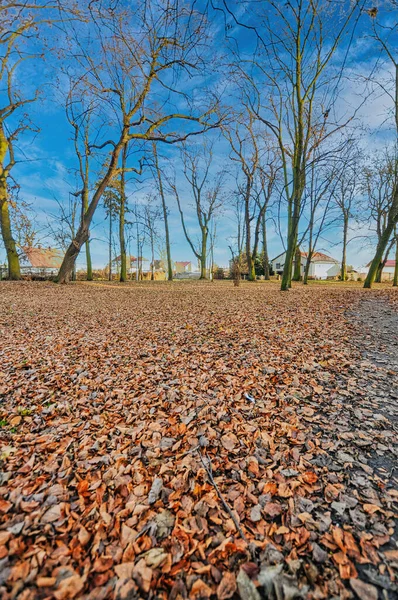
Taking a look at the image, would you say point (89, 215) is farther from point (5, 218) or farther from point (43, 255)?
point (43, 255)

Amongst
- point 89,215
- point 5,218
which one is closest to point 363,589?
point 89,215

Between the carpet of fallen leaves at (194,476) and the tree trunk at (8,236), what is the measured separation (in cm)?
1130

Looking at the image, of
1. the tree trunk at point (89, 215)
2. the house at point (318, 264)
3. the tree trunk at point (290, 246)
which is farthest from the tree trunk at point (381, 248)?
the house at point (318, 264)

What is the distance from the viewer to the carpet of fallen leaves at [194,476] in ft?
4.18

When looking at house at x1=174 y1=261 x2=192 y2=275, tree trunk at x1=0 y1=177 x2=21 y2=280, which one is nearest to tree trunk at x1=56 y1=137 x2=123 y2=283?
tree trunk at x1=0 y1=177 x2=21 y2=280

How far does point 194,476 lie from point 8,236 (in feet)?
49.3

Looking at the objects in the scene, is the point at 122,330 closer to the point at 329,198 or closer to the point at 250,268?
the point at 250,268

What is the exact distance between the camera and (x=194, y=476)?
1.89 meters

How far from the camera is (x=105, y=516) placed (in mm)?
1581

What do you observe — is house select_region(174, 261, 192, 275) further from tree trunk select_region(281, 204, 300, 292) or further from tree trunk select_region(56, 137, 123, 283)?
tree trunk select_region(281, 204, 300, 292)

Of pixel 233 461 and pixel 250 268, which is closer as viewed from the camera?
pixel 233 461

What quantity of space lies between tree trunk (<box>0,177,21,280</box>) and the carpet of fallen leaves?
1130 centimetres

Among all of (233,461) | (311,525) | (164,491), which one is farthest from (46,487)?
(311,525)

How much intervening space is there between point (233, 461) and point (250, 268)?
18.8 metres
